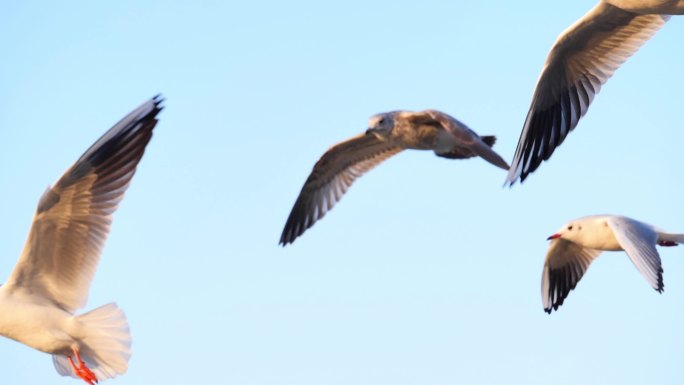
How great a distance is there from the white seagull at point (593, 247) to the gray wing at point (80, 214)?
10.3ft

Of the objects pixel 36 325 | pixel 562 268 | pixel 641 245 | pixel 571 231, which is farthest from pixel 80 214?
pixel 562 268

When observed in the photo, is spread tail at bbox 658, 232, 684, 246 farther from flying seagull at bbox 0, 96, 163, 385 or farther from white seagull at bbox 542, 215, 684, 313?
flying seagull at bbox 0, 96, 163, 385

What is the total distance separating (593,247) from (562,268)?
61 cm

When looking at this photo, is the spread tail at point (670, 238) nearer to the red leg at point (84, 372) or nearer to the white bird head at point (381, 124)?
the white bird head at point (381, 124)

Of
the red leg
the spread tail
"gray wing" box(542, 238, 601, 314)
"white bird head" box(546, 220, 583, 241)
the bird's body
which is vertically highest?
"white bird head" box(546, 220, 583, 241)

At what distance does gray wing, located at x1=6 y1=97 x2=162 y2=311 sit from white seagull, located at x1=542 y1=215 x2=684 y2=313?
3.13m

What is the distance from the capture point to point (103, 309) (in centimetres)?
Answer: 691

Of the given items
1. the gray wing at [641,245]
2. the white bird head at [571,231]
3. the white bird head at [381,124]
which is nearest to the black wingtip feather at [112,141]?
the white bird head at [381,124]

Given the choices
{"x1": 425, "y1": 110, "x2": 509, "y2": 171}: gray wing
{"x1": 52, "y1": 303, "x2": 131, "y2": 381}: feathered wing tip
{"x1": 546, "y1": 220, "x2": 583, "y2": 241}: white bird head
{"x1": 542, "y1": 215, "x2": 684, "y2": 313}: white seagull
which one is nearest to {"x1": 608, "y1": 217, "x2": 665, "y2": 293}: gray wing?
{"x1": 542, "y1": 215, "x2": 684, "y2": 313}: white seagull

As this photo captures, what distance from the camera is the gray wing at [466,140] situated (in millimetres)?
7652

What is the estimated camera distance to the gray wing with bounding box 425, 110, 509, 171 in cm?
A: 765

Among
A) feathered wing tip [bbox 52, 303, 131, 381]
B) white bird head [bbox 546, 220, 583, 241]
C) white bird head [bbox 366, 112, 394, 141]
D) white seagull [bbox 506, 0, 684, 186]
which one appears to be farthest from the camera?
white bird head [bbox 546, 220, 583, 241]

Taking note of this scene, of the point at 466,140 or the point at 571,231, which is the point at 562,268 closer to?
the point at 571,231

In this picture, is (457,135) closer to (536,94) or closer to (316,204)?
(536,94)
